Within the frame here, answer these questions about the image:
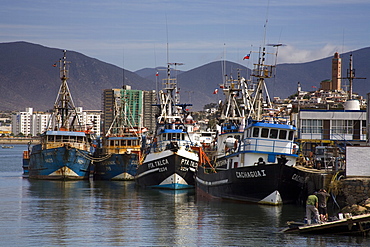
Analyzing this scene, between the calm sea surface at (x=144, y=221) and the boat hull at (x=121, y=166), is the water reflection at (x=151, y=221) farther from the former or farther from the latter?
the boat hull at (x=121, y=166)

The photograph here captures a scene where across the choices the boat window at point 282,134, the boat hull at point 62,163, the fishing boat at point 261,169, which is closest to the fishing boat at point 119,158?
the boat hull at point 62,163

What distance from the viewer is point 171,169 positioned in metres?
54.3

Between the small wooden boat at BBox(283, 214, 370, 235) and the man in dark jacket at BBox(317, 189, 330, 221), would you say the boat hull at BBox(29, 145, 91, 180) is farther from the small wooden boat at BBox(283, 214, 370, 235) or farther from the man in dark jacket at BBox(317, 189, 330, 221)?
the small wooden boat at BBox(283, 214, 370, 235)

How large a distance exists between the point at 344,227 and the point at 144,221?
11.7 metres

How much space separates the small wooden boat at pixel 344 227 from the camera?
2953cm

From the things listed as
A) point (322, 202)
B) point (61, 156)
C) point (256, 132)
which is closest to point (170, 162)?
point (256, 132)

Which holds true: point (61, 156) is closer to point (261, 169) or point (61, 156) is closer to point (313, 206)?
point (261, 169)

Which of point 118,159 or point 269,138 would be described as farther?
point 118,159

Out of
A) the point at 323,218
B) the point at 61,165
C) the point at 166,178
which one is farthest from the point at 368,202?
the point at 61,165

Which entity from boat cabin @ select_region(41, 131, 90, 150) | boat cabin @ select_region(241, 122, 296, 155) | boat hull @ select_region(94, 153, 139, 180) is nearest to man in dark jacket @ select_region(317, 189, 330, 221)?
boat cabin @ select_region(241, 122, 296, 155)

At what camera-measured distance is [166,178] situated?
2168 inches

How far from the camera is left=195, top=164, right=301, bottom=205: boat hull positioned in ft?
132

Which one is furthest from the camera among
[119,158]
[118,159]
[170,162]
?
[118,159]

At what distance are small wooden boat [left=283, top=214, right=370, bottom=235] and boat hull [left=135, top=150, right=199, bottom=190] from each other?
79.4ft
